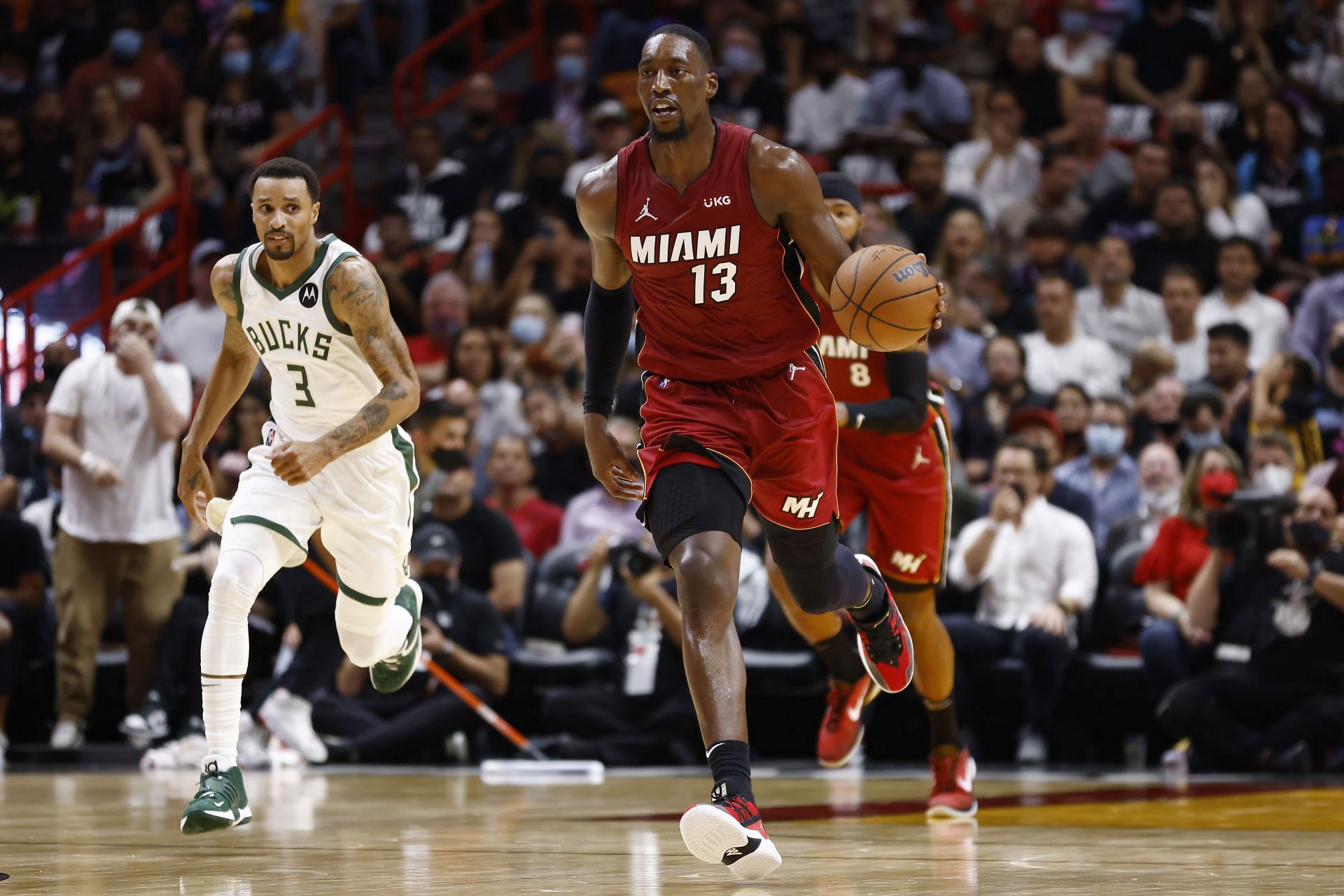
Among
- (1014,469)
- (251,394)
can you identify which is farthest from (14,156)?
(1014,469)

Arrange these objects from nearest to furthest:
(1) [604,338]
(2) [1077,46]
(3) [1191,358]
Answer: (1) [604,338] < (3) [1191,358] < (2) [1077,46]

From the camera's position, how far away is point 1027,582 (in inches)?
420

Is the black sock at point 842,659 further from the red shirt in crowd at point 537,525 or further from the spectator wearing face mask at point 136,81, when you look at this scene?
the spectator wearing face mask at point 136,81

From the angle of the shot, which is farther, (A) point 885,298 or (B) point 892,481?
(B) point 892,481

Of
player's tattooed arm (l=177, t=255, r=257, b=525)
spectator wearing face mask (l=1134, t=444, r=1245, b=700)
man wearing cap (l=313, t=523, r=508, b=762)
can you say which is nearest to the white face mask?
spectator wearing face mask (l=1134, t=444, r=1245, b=700)

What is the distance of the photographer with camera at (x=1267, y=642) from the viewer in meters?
9.64

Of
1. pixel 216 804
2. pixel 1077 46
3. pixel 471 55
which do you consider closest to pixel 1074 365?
pixel 1077 46

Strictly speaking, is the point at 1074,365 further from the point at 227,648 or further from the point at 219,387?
the point at 227,648

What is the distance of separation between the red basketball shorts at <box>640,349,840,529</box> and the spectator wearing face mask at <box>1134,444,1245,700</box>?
4.95 m

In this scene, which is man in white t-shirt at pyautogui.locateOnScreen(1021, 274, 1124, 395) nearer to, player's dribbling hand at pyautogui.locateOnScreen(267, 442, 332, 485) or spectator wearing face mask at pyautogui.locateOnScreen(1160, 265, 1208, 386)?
spectator wearing face mask at pyautogui.locateOnScreen(1160, 265, 1208, 386)

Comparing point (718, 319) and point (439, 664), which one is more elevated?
point (718, 319)

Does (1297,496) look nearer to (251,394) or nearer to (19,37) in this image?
(251,394)

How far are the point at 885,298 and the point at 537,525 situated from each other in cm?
706

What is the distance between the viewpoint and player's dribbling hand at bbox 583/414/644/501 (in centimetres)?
586
